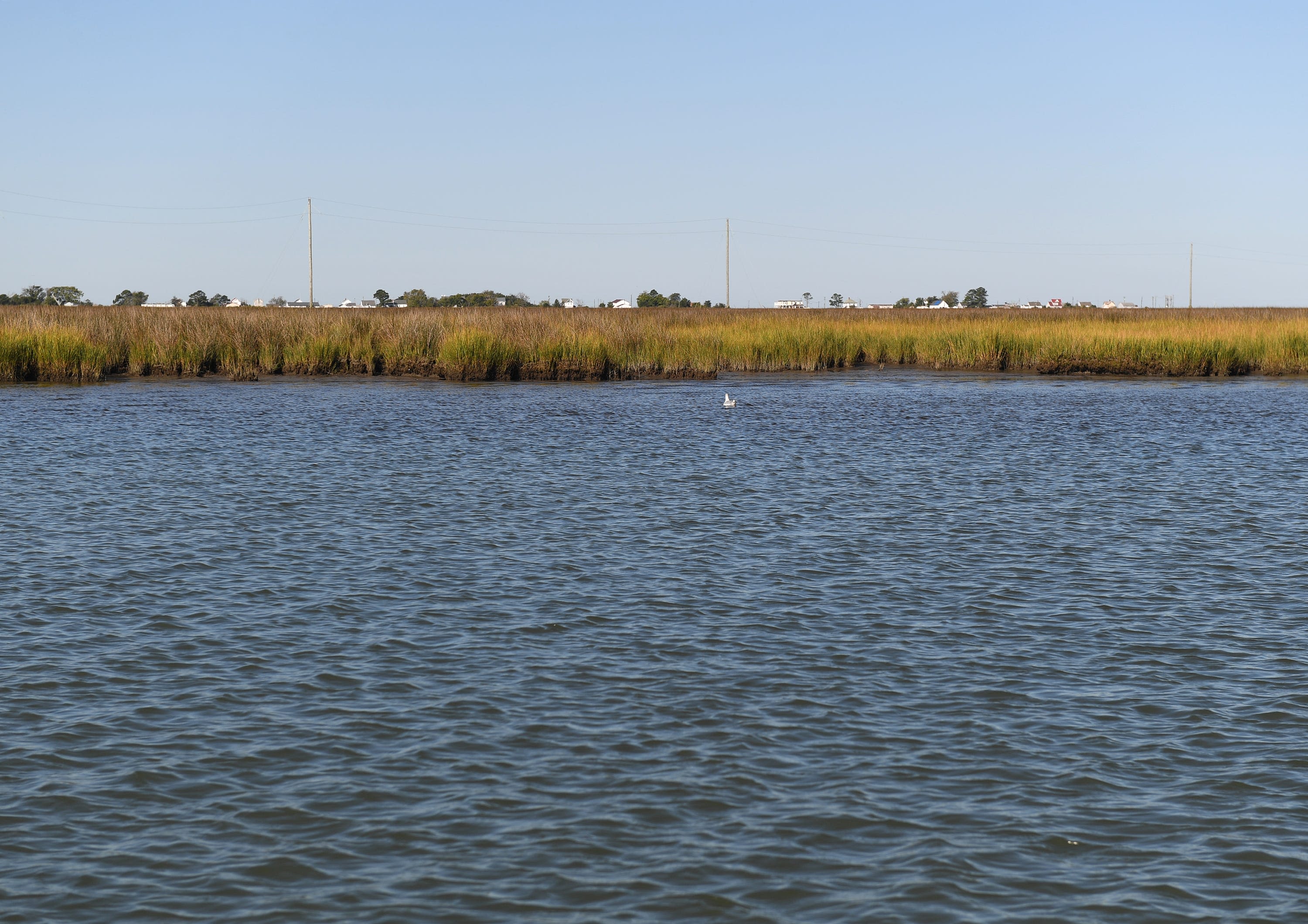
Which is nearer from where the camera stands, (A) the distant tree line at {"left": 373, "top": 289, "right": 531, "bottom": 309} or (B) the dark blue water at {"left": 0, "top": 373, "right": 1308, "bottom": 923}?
(B) the dark blue water at {"left": 0, "top": 373, "right": 1308, "bottom": 923}

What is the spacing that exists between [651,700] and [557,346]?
28236mm

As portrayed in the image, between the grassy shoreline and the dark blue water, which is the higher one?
the grassy shoreline

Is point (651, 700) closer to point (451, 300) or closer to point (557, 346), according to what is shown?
point (557, 346)

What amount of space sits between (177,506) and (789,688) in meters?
9.07

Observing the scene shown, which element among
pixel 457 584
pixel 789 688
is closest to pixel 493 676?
pixel 789 688

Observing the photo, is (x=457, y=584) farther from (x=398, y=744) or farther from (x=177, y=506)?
(x=177, y=506)

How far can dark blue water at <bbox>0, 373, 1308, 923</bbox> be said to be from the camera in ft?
17.1

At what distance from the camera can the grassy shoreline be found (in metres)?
34.7

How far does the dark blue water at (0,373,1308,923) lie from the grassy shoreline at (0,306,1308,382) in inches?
745

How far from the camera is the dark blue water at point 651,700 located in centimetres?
523

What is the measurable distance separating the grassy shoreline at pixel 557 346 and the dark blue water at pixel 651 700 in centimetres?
1892

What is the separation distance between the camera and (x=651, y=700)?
291 inches

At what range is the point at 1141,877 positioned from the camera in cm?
523

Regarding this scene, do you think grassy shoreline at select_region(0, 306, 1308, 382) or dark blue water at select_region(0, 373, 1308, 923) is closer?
dark blue water at select_region(0, 373, 1308, 923)
